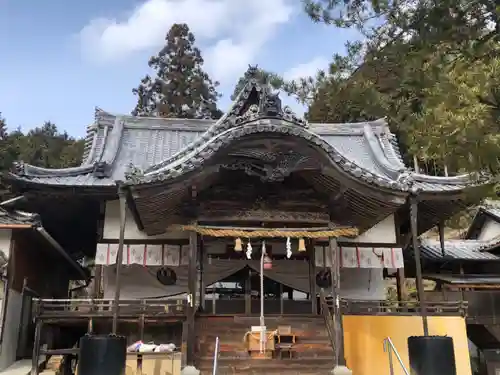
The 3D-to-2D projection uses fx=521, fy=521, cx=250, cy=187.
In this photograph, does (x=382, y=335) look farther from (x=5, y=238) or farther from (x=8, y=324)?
(x=5, y=238)

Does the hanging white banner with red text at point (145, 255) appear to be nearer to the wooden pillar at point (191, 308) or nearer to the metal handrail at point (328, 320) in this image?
the wooden pillar at point (191, 308)

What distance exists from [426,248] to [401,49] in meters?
14.9

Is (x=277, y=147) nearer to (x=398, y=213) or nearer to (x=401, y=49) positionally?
(x=401, y=49)

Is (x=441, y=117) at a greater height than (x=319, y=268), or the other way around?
(x=441, y=117)

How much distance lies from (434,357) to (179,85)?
3509cm

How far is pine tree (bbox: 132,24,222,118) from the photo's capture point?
4000 cm

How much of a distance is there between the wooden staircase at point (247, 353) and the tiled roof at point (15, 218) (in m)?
4.85

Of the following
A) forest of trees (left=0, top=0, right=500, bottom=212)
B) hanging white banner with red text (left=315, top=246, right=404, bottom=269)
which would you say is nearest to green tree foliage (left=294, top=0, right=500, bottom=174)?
forest of trees (left=0, top=0, right=500, bottom=212)

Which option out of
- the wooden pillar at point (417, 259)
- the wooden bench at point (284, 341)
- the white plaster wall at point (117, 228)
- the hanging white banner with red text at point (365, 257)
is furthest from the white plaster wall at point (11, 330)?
the wooden pillar at point (417, 259)

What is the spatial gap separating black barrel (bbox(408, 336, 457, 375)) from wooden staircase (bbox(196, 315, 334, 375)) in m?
3.29

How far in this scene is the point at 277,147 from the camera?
11445 mm

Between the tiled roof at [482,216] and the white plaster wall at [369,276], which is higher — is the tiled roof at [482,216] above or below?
above

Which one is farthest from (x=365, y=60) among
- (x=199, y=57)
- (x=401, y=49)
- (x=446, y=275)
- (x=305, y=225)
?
(x=199, y=57)

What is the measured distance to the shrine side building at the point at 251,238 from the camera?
36.9 feet
